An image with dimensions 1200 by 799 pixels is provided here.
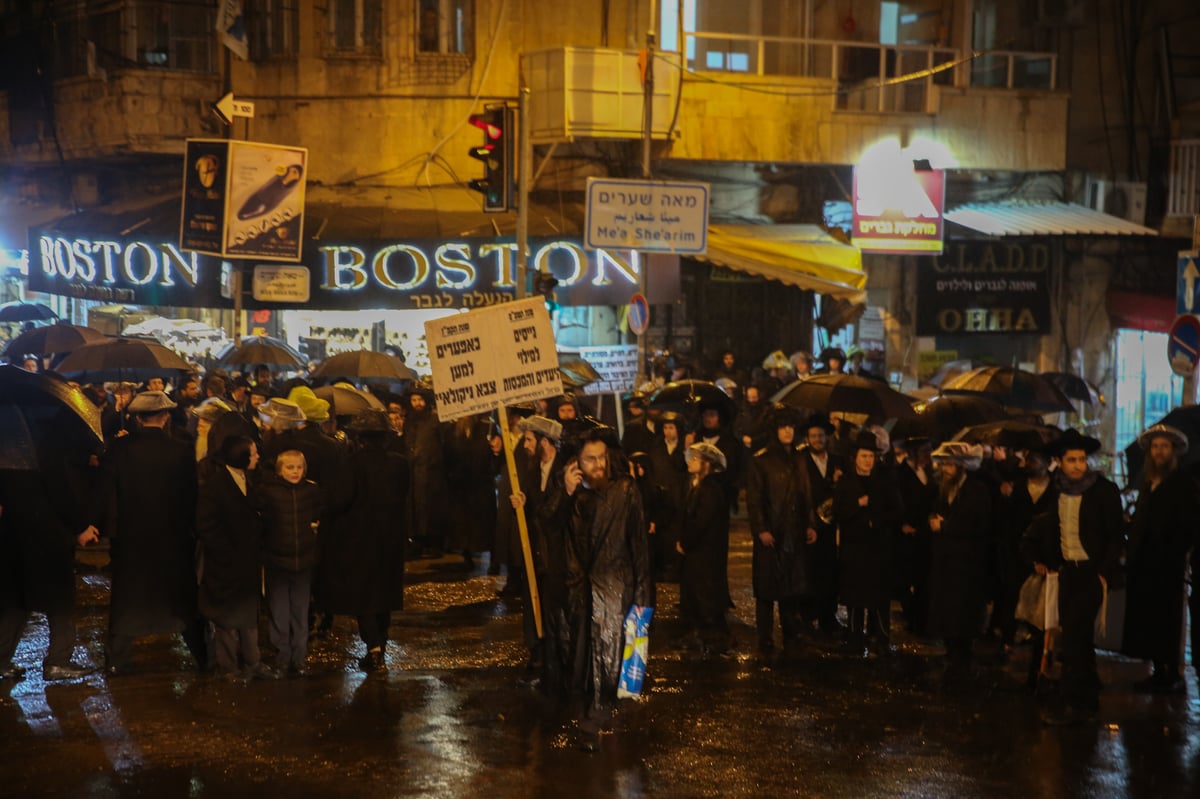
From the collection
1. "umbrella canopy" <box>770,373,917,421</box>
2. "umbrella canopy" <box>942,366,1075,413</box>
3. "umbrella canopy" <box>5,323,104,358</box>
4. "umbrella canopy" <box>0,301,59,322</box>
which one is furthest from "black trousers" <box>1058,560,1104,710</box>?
"umbrella canopy" <box>0,301,59,322</box>

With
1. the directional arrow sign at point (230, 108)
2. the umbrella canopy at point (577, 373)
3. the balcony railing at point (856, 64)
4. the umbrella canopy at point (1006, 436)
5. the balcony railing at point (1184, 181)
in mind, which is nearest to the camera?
the umbrella canopy at point (1006, 436)

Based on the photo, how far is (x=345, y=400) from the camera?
14.0 meters

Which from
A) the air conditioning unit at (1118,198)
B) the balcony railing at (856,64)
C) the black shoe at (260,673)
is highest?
the balcony railing at (856,64)

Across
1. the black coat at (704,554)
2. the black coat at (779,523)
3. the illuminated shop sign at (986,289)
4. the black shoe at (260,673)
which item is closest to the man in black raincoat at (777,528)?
the black coat at (779,523)

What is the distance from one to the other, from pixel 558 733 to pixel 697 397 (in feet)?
19.3

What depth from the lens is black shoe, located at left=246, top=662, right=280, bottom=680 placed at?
9906mm

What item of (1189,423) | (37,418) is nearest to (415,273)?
(1189,423)

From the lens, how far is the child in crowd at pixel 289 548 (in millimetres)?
9766

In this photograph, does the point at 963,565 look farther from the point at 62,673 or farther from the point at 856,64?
the point at 856,64

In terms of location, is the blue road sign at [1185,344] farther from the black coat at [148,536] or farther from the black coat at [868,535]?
the black coat at [148,536]

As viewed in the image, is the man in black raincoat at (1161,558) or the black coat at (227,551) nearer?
the black coat at (227,551)

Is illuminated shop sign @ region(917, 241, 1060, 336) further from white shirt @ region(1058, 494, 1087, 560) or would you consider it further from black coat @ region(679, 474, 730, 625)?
white shirt @ region(1058, 494, 1087, 560)

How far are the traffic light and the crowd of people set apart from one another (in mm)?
→ 5213

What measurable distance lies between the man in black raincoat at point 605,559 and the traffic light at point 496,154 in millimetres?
8787
